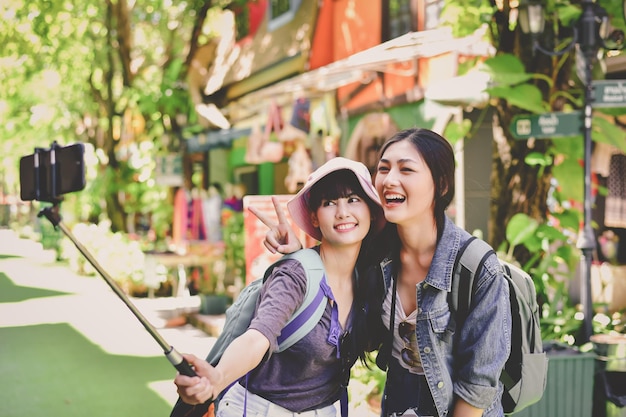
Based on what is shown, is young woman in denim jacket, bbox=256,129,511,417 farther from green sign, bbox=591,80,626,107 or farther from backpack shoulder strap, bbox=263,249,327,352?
green sign, bbox=591,80,626,107

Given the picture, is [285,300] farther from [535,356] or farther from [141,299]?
[141,299]

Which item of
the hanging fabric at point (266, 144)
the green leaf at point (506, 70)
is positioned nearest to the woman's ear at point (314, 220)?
the green leaf at point (506, 70)

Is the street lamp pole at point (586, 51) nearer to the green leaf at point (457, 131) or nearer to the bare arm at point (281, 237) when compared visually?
the green leaf at point (457, 131)

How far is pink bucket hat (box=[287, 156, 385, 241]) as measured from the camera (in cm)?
270

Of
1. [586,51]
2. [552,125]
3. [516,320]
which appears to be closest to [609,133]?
[552,125]

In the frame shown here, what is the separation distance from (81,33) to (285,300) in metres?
18.6

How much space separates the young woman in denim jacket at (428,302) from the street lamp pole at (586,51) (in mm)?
3618

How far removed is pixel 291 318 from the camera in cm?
258

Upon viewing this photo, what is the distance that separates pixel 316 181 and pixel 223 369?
2.69ft

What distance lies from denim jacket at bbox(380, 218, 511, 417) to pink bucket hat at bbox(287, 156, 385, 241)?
30 centimetres

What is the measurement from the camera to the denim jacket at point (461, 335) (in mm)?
2463

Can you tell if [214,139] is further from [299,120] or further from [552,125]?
[552,125]

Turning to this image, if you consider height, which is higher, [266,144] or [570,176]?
[266,144]

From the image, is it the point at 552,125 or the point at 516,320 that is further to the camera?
the point at 552,125
